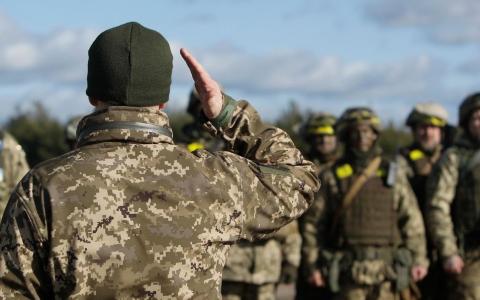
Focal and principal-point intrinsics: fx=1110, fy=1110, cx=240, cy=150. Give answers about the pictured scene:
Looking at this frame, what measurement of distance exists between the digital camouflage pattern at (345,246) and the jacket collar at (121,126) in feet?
22.6

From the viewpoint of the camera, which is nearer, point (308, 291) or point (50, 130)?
point (308, 291)

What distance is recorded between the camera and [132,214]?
3.53 meters

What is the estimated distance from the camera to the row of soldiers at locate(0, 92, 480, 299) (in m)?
10.1

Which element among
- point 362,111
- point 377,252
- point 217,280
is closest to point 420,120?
point 362,111

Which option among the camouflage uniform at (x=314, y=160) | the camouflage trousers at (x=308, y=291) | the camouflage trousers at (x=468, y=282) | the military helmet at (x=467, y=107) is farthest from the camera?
the camouflage trousers at (x=308, y=291)

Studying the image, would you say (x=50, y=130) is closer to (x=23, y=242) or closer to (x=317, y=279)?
(x=317, y=279)

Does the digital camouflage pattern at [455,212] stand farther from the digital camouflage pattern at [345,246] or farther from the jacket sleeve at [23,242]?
the jacket sleeve at [23,242]

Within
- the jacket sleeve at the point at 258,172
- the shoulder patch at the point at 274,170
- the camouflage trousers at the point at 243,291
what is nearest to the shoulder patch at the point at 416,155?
the camouflage trousers at the point at 243,291

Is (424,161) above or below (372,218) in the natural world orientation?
above

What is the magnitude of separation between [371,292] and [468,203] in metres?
1.25

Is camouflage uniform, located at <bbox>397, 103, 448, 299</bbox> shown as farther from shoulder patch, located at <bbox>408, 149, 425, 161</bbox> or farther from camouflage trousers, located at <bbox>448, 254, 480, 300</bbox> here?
camouflage trousers, located at <bbox>448, 254, 480, 300</bbox>

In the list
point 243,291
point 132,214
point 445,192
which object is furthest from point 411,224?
point 132,214

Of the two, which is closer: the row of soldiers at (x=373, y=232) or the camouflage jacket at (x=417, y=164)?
the row of soldiers at (x=373, y=232)

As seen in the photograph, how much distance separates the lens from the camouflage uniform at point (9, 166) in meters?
10.6
